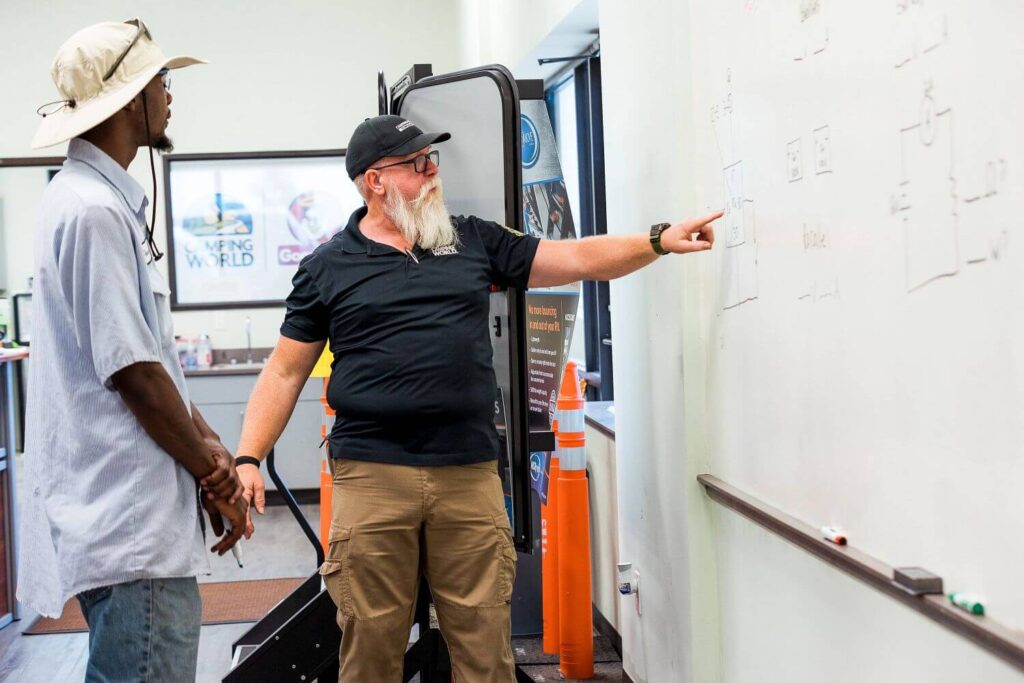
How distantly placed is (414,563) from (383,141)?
921mm

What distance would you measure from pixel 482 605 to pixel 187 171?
5243 millimetres

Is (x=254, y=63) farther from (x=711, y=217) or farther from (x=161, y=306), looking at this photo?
(x=161, y=306)

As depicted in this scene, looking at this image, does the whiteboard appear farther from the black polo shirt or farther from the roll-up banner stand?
the roll-up banner stand

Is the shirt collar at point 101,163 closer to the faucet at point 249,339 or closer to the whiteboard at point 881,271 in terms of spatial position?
the whiteboard at point 881,271

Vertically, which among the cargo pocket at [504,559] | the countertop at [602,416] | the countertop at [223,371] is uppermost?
the countertop at [223,371]

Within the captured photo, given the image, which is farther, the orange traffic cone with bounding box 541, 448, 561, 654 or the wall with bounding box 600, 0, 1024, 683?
the orange traffic cone with bounding box 541, 448, 561, 654

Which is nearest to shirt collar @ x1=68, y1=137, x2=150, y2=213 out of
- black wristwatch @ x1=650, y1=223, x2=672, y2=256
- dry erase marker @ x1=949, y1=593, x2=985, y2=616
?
black wristwatch @ x1=650, y1=223, x2=672, y2=256

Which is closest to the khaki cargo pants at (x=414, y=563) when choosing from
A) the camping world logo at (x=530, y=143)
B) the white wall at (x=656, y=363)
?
the white wall at (x=656, y=363)

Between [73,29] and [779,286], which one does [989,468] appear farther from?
[73,29]

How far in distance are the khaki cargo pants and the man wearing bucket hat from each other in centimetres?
70

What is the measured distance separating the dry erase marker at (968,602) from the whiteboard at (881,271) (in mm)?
13

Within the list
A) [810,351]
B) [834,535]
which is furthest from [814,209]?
[834,535]

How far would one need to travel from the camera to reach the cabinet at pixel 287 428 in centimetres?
630

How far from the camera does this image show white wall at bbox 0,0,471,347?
659cm
